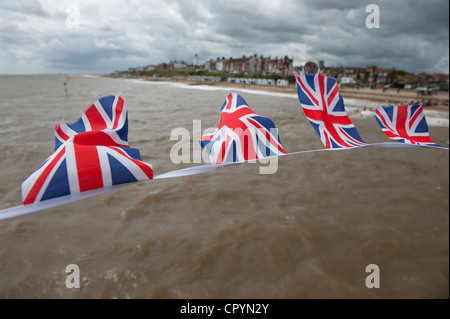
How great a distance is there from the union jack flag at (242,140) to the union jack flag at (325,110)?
60 cm

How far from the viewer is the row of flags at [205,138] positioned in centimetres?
230

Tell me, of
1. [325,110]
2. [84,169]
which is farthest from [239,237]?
[84,169]

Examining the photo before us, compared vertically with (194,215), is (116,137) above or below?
above

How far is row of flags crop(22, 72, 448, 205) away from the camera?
2.30 meters

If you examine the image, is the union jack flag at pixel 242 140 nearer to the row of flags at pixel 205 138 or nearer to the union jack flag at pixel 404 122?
the row of flags at pixel 205 138

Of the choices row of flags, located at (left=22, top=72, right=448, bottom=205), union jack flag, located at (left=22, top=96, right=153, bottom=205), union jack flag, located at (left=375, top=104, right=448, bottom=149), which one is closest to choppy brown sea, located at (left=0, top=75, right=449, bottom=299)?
row of flags, located at (left=22, top=72, right=448, bottom=205)

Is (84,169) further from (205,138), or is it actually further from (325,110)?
(325,110)

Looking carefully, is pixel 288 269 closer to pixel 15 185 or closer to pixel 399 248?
pixel 399 248

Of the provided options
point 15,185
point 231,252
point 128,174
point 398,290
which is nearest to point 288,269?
point 231,252

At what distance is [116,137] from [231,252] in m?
2.67

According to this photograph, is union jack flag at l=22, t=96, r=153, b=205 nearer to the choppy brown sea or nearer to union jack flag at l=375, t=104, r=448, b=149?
the choppy brown sea

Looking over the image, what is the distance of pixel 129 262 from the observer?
3.99 m

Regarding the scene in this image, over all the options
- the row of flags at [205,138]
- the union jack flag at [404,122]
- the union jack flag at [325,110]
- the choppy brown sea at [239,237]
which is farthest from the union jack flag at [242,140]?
the union jack flag at [404,122]

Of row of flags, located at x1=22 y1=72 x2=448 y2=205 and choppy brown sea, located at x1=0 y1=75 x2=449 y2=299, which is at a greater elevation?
row of flags, located at x1=22 y1=72 x2=448 y2=205
